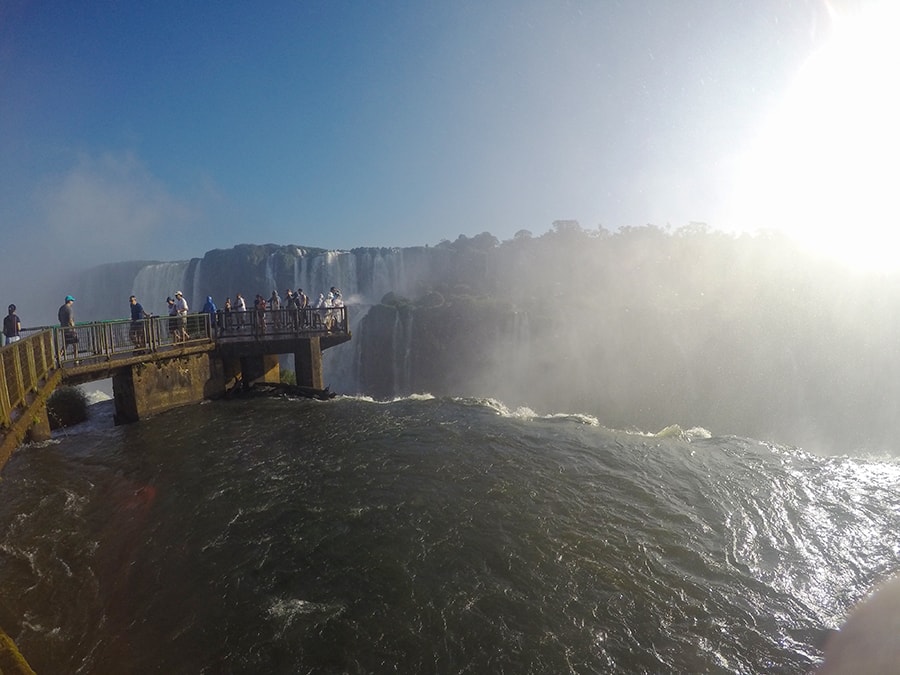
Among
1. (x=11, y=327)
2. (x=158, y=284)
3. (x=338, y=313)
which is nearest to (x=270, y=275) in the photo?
(x=158, y=284)

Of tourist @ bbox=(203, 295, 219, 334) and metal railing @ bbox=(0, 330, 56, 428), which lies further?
tourist @ bbox=(203, 295, 219, 334)

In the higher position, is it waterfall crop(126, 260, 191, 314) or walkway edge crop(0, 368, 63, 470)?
waterfall crop(126, 260, 191, 314)

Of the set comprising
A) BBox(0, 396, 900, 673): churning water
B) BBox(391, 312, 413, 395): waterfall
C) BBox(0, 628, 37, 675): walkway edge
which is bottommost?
BBox(391, 312, 413, 395): waterfall

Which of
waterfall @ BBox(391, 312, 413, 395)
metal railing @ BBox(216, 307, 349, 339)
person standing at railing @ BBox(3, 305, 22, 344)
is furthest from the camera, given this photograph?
waterfall @ BBox(391, 312, 413, 395)

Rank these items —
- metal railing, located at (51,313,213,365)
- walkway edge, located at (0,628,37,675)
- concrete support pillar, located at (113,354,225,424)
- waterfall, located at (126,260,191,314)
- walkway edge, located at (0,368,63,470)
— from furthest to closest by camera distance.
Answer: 1. waterfall, located at (126,260,191,314)
2. concrete support pillar, located at (113,354,225,424)
3. metal railing, located at (51,313,213,365)
4. walkway edge, located at (0,368,63,470)
5. walkway edge, located at (0,628,37,675)

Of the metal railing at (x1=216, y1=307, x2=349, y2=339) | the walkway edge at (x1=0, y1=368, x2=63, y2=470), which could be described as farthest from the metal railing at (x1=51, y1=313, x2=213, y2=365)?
the walkway edge at (x1=0, y1=368, x2=63, y2=470)

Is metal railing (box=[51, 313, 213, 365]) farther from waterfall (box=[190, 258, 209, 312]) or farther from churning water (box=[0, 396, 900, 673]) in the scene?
waterfall (box=[190, 258, 209, 312])

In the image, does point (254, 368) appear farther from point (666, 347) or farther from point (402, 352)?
point (666, 347)
